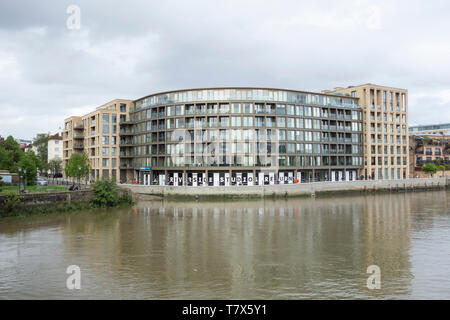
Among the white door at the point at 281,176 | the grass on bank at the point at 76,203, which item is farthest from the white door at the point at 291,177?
the grass on bank at the point at 76,203

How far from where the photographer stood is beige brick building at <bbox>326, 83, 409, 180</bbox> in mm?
76619

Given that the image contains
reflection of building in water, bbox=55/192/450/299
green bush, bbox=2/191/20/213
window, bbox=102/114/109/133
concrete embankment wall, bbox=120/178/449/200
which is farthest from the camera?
window, bbox=102/114/109/133

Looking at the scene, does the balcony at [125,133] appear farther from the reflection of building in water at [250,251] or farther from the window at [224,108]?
the reflection of building in water at [250,251]

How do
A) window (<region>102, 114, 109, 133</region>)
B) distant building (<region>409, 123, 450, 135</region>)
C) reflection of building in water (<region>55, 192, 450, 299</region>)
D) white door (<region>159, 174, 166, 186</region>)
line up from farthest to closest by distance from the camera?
distant building (<region>409, 123, 450, 135</region>) → window (<region>102, 114, 109, 133</region>) → white door (<region>159, 174, 166, 186</region>) → reflection of building in water (<region>55, 192, 450, 299</region>)

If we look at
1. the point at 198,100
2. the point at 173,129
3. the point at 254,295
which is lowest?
the point at 254,295

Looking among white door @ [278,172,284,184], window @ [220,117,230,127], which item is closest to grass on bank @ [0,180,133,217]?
window @ [220,117,230,127]

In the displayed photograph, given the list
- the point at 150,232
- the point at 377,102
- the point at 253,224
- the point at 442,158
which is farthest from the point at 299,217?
the point at 442,158

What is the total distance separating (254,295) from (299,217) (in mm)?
23224

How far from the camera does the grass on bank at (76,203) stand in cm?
3675

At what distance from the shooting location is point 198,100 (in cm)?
6444

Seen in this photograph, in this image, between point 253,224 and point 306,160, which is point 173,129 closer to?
point 306,160

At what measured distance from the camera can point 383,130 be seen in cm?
7869

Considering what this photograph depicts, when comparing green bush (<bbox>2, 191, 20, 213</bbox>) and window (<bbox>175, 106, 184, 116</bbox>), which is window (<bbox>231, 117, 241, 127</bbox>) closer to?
window (<bbox>175, 106, 184, 116</bbox>)
